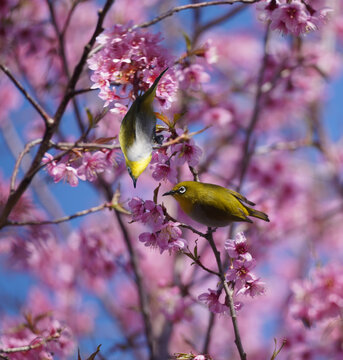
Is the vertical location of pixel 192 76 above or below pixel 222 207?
above

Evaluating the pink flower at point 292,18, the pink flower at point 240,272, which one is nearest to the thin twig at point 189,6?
the pink flower at point 292,18

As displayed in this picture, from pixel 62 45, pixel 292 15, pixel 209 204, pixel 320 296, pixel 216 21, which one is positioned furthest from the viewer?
pixel 216 21

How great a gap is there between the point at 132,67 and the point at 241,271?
33.1 inches

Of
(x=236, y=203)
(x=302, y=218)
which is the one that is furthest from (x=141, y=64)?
(x=302, y=218)

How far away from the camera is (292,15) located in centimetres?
159

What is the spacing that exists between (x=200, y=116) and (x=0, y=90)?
3.71 m

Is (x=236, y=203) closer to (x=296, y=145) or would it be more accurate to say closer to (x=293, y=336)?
(x=296, y=145)

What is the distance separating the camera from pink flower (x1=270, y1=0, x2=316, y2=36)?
1.56 meters

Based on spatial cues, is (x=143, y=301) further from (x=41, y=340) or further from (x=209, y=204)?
(x=209, y=204)

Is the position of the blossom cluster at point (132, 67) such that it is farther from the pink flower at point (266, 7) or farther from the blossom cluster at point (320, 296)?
the blossom cluster at point (320, 296)

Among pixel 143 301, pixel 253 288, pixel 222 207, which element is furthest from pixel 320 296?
pixel 222 207

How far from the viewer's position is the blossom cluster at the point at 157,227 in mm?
1401

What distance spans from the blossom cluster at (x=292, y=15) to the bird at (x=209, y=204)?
678 millimetres

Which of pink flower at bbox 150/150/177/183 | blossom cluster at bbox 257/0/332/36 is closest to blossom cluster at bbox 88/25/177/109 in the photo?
pink flower at bbox 150/150/177/183
